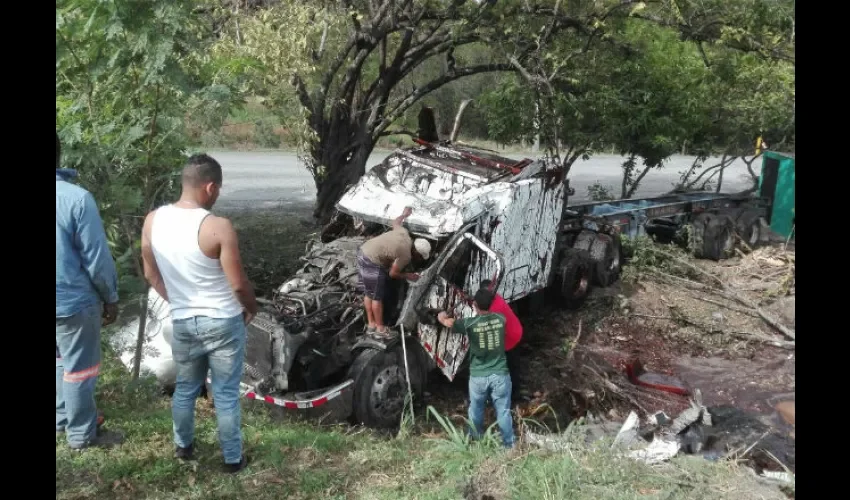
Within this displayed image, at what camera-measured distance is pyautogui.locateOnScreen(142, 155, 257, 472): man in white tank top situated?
3.42 meters

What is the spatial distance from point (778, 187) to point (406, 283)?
31.3 ft

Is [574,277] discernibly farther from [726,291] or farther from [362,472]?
[362,472]

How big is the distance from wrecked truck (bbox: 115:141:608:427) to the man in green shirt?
0.83m

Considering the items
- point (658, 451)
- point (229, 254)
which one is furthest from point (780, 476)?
point (229, 254)

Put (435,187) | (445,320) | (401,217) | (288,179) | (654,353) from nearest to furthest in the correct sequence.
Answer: (445,320) → (401,217) → (435,187) → (654,353) → (288,179)

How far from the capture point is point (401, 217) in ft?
22.0

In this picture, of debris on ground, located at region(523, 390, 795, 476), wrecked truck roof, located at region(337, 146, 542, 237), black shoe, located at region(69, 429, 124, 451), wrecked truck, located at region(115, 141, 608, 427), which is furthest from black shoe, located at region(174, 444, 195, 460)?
wrecked truck roof, located at region(337, 146, 542, 237)

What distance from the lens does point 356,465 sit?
4156 millimetres

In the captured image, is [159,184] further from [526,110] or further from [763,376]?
[526,110]

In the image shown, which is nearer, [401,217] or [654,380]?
[401,217]


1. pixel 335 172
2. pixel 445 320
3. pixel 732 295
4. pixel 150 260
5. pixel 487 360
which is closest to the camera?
pixel 150 260

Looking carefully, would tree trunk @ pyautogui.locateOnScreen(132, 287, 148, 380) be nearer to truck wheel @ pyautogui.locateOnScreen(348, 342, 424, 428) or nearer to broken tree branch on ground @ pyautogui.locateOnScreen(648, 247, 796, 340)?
truck wheel @ pyautogui.locateOnScreen(348, 342, 424, 428)

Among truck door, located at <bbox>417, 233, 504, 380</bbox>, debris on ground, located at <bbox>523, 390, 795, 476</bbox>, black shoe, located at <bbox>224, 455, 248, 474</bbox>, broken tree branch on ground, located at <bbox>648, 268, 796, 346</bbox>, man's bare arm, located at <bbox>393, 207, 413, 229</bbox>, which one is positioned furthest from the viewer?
broken tree branch on ground, located at <bbox>648, 268, 796, 346</bbox>
